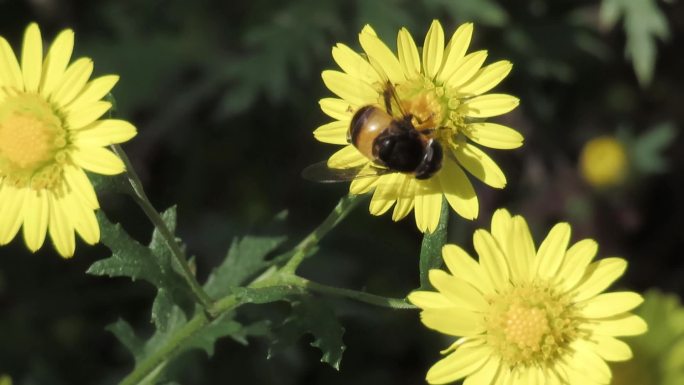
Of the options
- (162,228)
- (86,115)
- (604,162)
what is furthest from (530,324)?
(604,162)

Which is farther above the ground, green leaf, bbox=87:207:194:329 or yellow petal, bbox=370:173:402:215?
yellow petal, bbox=370:173:402:215

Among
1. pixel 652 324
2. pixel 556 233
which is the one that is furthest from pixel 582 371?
pixel 652 324

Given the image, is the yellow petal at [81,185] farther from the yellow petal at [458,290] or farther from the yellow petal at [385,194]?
the yellow petal at [458,290]

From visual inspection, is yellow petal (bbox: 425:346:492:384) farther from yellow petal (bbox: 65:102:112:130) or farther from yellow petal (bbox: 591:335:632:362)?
yellow petal (bbox: 65:102:112:130)

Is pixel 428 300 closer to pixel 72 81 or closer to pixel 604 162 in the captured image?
pixel 72 81

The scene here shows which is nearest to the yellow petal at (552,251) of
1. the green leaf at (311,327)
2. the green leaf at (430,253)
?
the green leaf at (430,253)

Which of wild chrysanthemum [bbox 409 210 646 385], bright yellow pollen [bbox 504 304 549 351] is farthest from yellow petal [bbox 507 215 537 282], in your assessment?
bright yellow pollen [bbox 504 304 549 351]

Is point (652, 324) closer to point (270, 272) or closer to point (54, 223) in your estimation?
point (270, 272)
